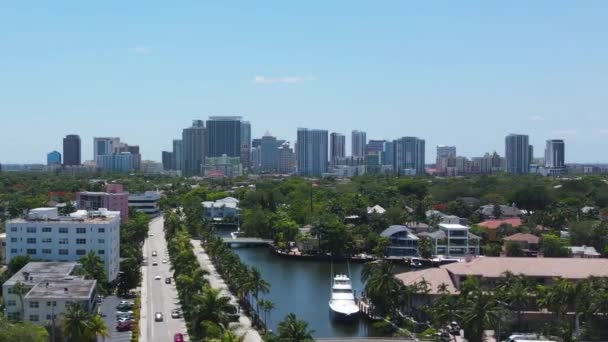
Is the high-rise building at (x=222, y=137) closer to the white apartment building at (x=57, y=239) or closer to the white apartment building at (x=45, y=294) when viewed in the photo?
the white apartment building at (x=57, y=239)

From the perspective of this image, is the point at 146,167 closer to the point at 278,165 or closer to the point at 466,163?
the point at 278,165

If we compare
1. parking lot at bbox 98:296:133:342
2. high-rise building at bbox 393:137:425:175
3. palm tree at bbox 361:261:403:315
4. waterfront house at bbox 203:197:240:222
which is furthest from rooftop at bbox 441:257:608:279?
high-rise building at bbox 393:137:425:175

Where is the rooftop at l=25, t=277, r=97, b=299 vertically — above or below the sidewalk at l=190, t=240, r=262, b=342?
above

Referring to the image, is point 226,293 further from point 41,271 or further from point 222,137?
point 222,137

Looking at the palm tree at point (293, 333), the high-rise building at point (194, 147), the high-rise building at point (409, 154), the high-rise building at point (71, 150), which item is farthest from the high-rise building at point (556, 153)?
the palm tree at point (293, 333)

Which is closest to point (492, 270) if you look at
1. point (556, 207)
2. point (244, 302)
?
point (244, 302)

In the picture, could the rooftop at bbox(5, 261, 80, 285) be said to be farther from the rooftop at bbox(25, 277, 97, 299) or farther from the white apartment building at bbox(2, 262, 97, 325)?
the rooftop at bbox(25, 277, 97, 299)

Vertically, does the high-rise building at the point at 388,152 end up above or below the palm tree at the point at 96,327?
above
